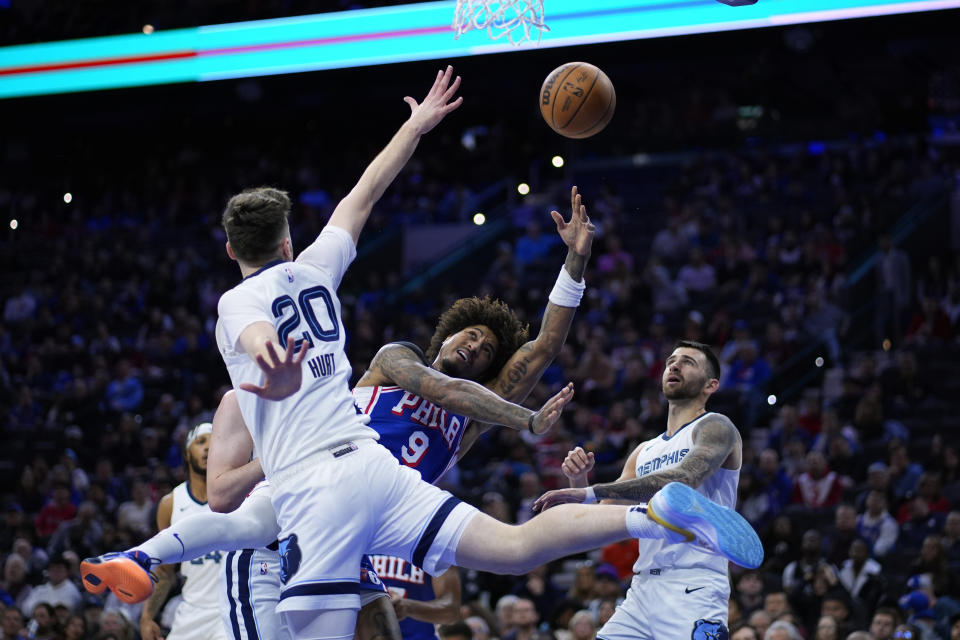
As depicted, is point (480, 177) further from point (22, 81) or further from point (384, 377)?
point (384, 377)

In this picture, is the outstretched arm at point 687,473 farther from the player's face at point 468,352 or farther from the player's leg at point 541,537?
the player's face at point 468,352

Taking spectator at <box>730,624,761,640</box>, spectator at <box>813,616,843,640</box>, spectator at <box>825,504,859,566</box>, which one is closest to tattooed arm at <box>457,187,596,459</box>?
spectator at <box>730,624,761,640</box>

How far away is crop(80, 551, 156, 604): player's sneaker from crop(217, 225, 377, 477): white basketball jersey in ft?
2.11

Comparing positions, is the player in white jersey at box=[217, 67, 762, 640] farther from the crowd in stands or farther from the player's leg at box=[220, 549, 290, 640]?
the crowd in stands

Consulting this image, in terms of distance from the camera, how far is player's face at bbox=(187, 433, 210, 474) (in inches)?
321

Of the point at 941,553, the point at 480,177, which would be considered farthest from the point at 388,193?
the point at 941,553

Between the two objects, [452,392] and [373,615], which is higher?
[452,392]

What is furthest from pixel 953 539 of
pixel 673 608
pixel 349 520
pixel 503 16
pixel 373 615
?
pixel 349 520

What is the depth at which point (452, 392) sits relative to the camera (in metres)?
5.79

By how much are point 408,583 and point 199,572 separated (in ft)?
6.10

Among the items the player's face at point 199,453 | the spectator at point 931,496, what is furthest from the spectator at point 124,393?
the spectator at point 931,496

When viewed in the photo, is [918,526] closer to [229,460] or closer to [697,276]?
[697,276]

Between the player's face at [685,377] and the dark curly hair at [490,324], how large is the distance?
3.19ft

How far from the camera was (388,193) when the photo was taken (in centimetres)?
2703
